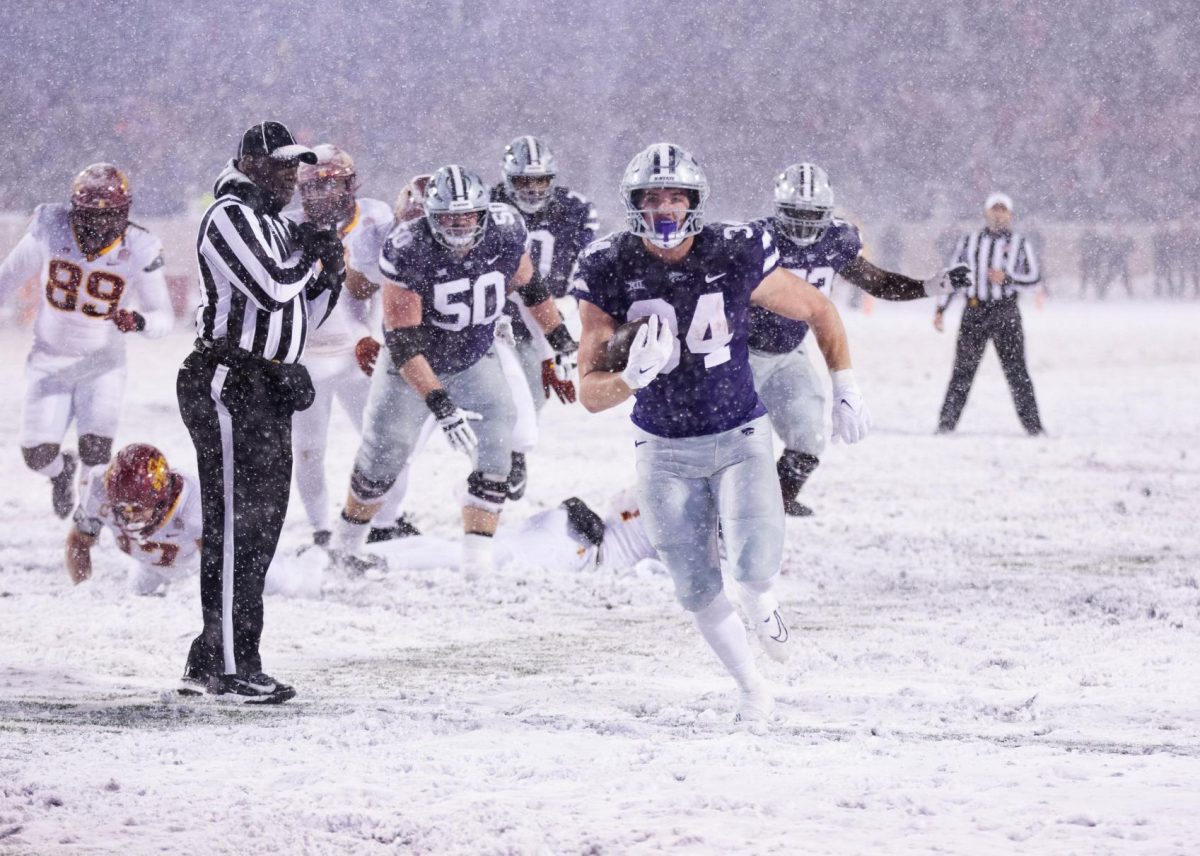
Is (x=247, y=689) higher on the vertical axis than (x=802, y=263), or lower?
lower

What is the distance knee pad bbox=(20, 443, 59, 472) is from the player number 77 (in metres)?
4.19

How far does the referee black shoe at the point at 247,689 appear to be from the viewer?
15.4 feet

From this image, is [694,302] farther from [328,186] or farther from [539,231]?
[539,231]

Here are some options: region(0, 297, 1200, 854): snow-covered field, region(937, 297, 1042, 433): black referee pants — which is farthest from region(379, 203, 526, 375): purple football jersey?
region(937, 297, 1042, 433): black referee pants

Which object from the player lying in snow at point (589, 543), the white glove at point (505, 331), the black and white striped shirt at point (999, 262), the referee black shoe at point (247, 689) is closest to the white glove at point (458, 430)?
the white glove at point (505, 331)

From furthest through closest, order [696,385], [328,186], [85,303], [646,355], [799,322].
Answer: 1. [85,303]
2. [799,322]
3. [328,186]
4. [696,385]
5. [646,355]

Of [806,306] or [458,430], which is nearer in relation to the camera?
[806,306]

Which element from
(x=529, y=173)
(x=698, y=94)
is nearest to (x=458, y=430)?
(x=529, y=173)

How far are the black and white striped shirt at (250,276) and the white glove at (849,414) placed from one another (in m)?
1.66

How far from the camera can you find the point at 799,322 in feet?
22.9

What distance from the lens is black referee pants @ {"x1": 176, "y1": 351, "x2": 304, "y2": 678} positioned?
4.66 metres

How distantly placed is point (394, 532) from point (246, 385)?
3.02 m

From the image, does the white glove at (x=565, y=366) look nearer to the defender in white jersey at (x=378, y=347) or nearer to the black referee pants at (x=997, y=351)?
the defender in white jersey at (x=378, y=347)

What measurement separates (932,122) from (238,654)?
1139 inches
